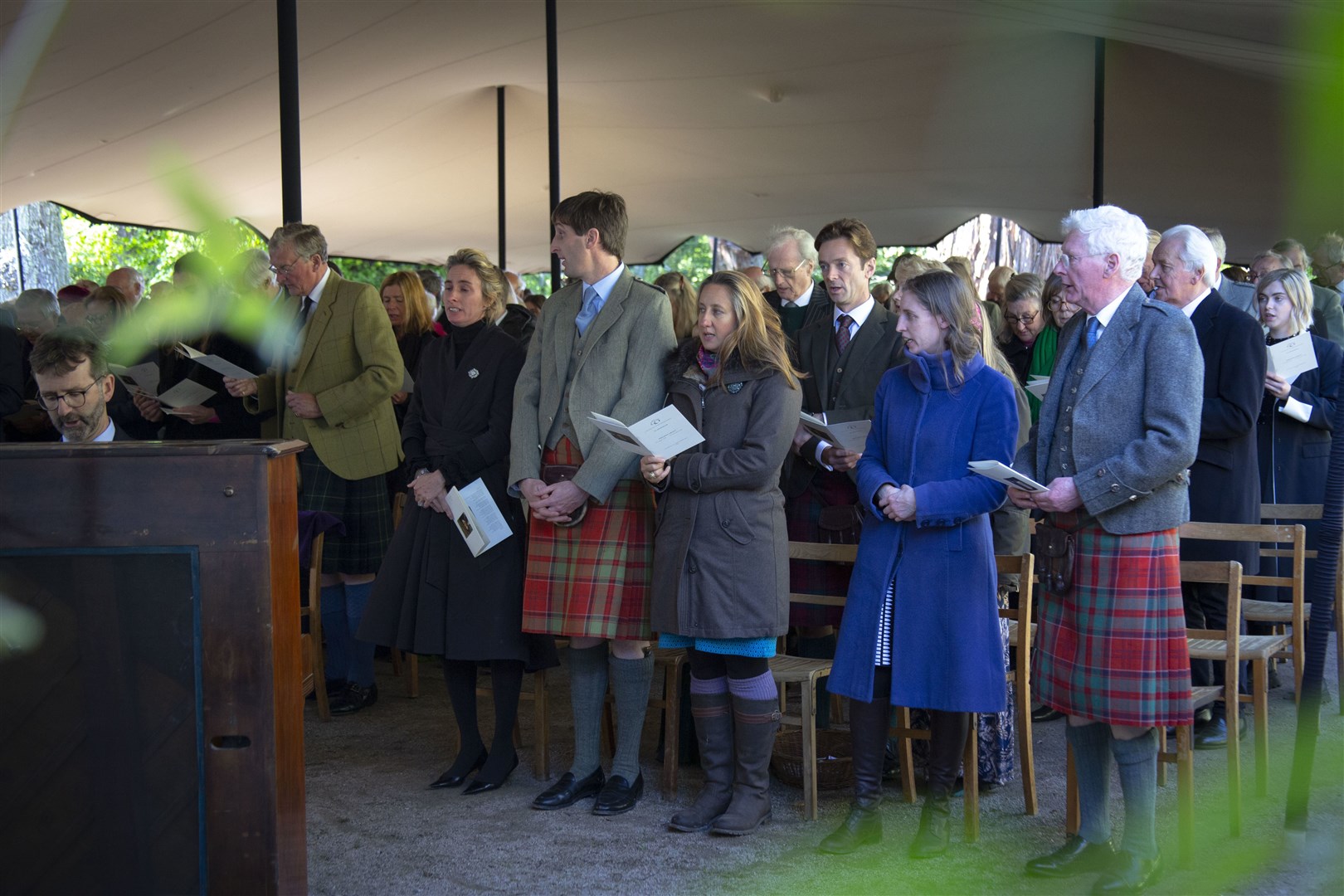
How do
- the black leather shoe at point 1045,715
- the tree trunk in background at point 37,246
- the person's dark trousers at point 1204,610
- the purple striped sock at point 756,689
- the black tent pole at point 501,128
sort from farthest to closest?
the tree trunk in background at point 37,246, the black tent pole at point 501,128, the black leather shoe at point 1045,715, the person's dark trousers at point 1204,610, the purple striped sock at point 756,689

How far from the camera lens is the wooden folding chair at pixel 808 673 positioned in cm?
372

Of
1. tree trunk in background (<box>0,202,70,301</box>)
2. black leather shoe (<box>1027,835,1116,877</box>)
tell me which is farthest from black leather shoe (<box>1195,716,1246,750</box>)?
tree trunk in background (<box>0,202,70,301</box>)

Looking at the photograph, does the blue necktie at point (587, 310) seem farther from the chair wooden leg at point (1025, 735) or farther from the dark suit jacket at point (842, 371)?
the chair wooden leg at point (1025, 735)

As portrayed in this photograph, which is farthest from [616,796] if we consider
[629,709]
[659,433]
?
[659,433]

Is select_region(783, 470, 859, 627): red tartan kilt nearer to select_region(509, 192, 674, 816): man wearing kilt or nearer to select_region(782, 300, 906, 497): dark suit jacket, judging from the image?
select_region(782, 300, 906, 497): dark suit jacket

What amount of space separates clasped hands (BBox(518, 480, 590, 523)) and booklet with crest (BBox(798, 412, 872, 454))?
2.40 ft

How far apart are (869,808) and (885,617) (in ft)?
1.81

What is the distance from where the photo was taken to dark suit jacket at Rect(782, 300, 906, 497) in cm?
404

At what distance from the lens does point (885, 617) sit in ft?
11.0

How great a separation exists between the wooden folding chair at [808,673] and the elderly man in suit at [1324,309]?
316 centimetres

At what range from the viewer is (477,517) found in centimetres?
391

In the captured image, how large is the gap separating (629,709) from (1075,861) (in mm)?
1421

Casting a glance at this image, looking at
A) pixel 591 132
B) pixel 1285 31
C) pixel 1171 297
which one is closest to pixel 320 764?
pixel 1171 297

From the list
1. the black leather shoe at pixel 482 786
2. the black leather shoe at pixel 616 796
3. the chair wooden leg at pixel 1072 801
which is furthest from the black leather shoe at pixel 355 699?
the chair wooden leg at pixel 1072 801
